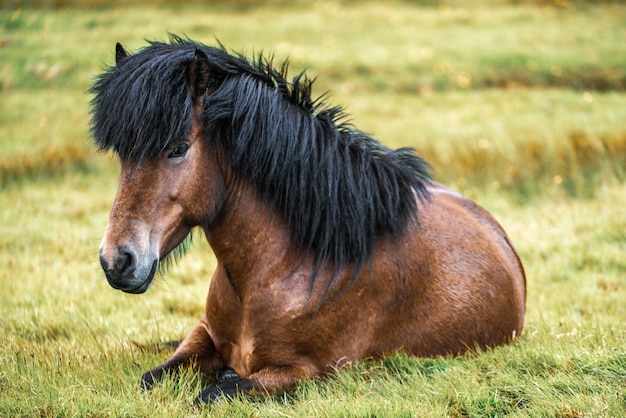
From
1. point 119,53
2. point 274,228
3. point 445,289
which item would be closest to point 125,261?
point 274,228

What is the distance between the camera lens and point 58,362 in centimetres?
494

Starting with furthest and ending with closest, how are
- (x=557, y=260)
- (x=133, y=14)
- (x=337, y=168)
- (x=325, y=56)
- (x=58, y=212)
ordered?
(x=133, y=14) < (x=325, y=56) < (x=58, y=212) < (x=557, y=260) < (x=337, y=168)

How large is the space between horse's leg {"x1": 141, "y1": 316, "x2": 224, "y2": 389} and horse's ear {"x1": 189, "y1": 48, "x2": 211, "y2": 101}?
182 cm

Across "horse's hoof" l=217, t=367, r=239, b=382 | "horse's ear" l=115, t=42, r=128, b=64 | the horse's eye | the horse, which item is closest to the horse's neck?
the horse

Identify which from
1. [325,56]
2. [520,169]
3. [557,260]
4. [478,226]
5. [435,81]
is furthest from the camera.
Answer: [325,56]

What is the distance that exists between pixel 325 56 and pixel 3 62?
859 cm

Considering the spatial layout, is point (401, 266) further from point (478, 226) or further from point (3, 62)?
point (3, 62)

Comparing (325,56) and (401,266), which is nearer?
(401,266)

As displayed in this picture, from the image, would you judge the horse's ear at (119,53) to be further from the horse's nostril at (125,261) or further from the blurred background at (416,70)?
the blurred background at (416,70)

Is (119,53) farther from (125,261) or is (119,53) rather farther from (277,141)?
(125,261)

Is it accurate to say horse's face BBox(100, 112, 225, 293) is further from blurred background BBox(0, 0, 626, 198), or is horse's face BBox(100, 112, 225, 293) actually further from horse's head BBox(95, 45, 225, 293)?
blurred background BBox(0, 0, 626, 198)

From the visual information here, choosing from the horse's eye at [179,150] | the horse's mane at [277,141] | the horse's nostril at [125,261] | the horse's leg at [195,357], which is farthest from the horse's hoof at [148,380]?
the horse's eye at [179,150]

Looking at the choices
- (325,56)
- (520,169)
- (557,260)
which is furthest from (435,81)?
(557,260)

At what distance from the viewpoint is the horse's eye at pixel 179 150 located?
13.7ft
